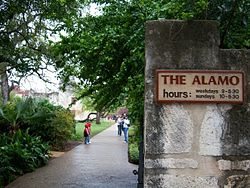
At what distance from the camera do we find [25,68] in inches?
628

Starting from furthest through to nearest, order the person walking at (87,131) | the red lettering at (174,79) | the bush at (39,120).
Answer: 1. the person walking at (87,131)
2. the bush at (39,120)
3. the red lettering at (174,79)


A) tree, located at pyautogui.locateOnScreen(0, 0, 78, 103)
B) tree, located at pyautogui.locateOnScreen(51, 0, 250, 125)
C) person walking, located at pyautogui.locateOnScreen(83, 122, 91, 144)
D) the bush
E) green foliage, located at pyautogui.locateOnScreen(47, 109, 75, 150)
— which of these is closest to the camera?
tree, located at pyautogui.locateOnScreen(51, 0, 250, 125)

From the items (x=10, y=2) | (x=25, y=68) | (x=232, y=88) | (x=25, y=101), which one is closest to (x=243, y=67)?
(x=232, y=88)

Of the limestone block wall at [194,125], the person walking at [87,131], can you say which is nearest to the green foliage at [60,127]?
the person walking at [87,131]

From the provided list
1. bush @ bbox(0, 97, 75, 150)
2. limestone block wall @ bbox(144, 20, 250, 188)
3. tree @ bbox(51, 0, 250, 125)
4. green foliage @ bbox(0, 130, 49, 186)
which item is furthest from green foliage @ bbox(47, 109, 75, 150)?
limestone block wall @ bbox(144, 20, 250, 188)

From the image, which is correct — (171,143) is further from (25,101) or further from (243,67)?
(25,101)

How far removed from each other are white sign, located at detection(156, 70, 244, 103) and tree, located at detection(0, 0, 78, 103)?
2.98m

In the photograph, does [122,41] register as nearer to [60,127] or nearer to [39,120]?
[39,120]

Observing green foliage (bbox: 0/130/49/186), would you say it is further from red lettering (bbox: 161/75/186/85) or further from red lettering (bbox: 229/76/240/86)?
red lettering (bbox: 229/76/240/86)

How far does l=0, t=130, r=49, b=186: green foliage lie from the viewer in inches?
487

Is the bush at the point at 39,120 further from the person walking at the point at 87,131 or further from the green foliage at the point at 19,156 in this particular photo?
the person walking at the point at 87,131

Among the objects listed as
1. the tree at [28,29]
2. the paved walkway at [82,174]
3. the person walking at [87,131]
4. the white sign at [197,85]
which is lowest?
the paved walkway at [82,174]

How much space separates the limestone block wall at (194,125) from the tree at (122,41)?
0.40m

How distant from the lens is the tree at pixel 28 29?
35.4 ft
